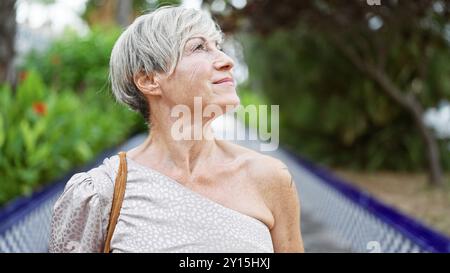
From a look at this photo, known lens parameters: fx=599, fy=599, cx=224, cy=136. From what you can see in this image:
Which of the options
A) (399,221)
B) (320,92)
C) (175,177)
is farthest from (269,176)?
(320,92)

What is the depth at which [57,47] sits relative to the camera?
35.8 feet

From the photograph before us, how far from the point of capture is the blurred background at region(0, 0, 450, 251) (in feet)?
17.9

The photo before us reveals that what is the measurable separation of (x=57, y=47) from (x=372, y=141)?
6.02m

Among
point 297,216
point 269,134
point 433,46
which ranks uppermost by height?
point 433,46

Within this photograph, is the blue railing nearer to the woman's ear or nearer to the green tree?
the woman's ear

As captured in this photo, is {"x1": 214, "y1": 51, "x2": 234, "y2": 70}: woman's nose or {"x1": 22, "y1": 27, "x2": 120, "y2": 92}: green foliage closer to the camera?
{"x1": 214, "y1": 51, "x2": 234, "y2": 70}: woman's nose

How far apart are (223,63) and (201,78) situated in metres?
0.05

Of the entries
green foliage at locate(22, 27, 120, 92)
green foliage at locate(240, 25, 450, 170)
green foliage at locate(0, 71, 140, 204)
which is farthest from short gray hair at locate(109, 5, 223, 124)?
green foliage at locate(240, 25, 450, 170)

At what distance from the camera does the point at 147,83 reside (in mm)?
1139

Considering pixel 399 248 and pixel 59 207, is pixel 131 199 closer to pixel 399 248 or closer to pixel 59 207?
pixel 59 207

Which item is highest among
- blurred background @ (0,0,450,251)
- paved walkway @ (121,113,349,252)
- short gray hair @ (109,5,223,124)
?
blurred background @ (0,0,450,251)

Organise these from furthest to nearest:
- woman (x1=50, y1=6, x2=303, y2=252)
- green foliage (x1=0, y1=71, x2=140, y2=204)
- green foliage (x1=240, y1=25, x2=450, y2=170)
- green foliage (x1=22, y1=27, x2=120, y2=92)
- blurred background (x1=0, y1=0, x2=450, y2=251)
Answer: green foliage (x1=240, y1=25, x2=450, y2=170), green foliage (x1=22, y1=27, x2=120, y2=92), blurred background (x1=0, y1=0, x2=450, y2=251), green foliage (x1=0, y1=71, x2=140, y2=204), woman (x1=50, y1=6, x2=303, y2=252)

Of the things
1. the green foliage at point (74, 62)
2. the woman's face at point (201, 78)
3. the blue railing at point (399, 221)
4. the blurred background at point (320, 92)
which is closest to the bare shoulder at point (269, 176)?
the woman's face at point (201, 78)

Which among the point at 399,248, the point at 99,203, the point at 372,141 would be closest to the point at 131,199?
the point at 99,203
